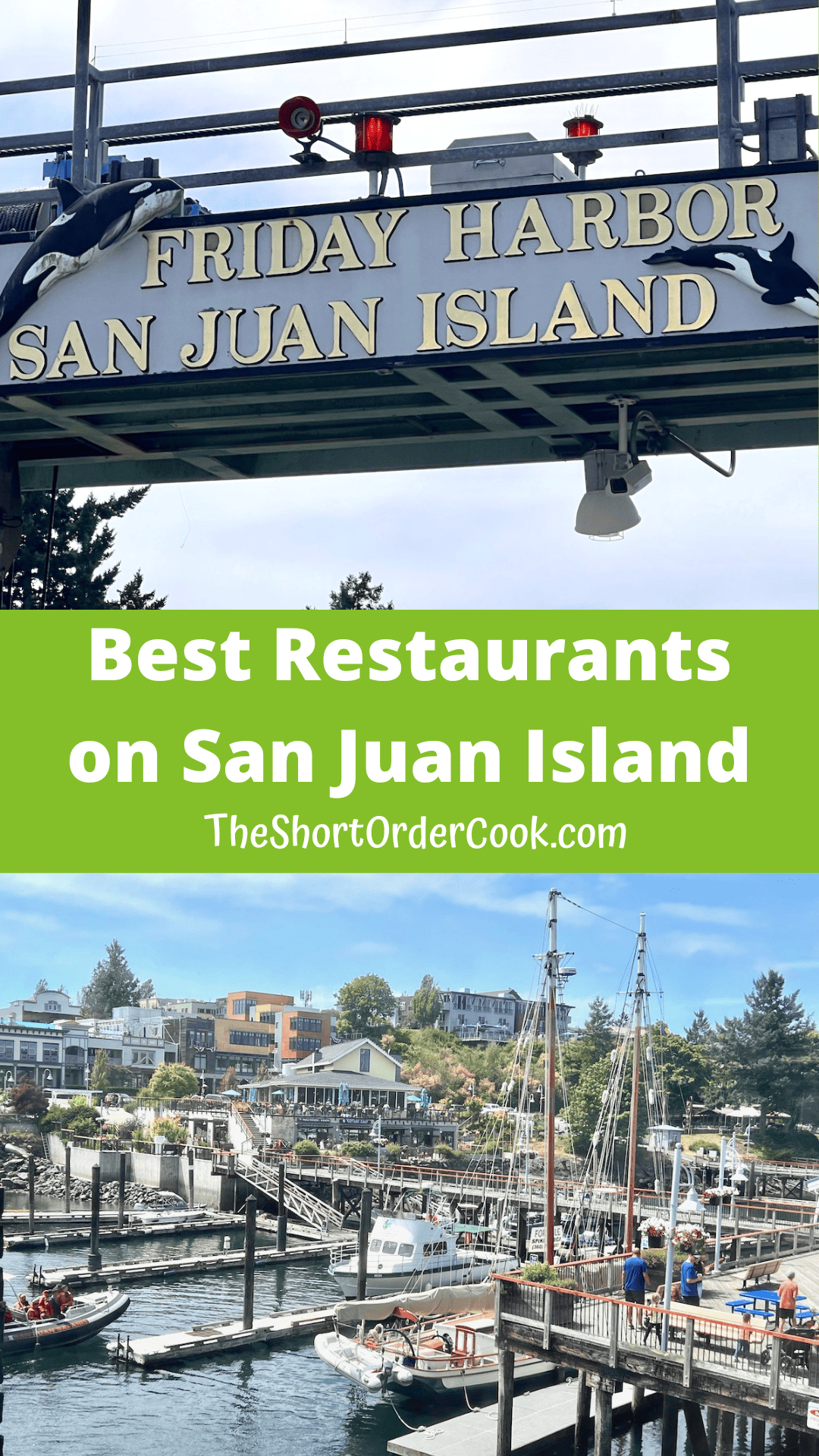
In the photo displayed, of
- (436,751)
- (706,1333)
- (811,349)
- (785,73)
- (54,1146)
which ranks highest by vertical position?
(785,73)

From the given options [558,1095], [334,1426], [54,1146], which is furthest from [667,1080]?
[334,1426]

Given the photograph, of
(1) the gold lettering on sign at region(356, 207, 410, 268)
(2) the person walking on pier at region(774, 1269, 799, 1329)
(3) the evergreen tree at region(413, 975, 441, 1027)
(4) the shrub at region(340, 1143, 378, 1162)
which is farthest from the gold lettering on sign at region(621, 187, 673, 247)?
(3) the evergreen tree at region(413, 975, 441, 1027)

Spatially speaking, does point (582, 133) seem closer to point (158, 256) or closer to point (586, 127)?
point (586, 127)

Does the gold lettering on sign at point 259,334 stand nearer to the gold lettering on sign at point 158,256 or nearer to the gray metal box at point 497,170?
the gold lettering on sign at point 158,256

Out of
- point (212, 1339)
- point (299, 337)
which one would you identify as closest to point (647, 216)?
point (299, 337)

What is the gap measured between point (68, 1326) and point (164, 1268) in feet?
38.1

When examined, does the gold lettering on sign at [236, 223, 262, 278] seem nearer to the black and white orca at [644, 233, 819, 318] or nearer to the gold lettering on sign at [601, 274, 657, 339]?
the gold lettering on sign at [601, 274, 657, 339]

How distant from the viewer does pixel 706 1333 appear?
19672 millimetres

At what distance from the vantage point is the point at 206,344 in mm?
13086

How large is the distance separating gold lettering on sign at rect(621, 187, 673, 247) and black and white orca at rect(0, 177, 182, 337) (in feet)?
13.8

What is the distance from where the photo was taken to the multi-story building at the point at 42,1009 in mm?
122875

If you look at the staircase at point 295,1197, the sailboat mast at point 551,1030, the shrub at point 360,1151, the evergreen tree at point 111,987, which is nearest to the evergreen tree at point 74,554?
the sailboat mast at point 551,1030

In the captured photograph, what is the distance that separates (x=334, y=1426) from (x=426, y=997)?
93.3 m

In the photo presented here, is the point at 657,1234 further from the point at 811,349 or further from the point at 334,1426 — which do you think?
the point at 811,349
